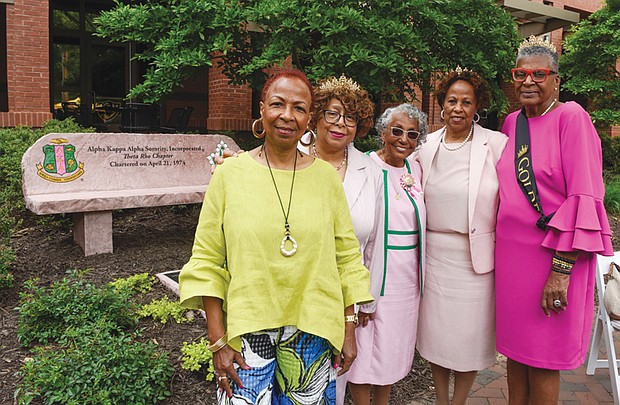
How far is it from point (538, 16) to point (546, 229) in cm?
1122

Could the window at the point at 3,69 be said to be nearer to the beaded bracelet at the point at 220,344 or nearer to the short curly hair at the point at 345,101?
the short curly hair at the point at 345,101

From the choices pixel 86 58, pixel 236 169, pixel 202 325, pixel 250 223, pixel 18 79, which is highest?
pixel 86 58

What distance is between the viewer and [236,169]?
1.89 m

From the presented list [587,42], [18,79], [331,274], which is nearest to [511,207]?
[331,274]

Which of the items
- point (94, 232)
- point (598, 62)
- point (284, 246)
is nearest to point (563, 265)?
point (284, 246)

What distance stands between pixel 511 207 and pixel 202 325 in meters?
2.39

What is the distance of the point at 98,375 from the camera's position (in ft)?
9.55

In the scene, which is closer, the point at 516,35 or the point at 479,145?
the point at 479,145

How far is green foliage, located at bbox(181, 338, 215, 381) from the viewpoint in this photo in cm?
332

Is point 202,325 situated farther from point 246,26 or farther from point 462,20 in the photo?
point 462,20

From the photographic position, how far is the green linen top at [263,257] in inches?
71.9

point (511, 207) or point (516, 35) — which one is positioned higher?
point (516, 35)

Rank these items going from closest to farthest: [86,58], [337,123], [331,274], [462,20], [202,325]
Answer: [331,274]
[337,123]
[202,325]
[462,20]
[86,58]

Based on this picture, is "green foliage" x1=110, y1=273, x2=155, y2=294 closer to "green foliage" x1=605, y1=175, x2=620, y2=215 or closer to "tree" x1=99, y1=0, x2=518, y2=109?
"tree" x1=99, y1=0, x2=518, y2=109
